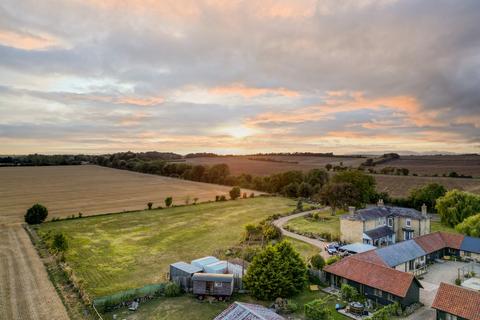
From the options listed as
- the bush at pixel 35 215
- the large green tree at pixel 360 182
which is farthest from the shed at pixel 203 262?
the large green tree at pixel 360 182

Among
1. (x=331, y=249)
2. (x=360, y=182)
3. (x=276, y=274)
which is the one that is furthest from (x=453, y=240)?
(x=360, y=182)

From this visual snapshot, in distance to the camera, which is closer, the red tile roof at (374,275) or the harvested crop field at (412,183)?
the red tile roof at (374,275)

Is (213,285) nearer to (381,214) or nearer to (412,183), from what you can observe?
(381,214)

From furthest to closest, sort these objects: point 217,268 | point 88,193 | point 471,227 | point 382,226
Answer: point 88,193, point 382,226, point 471,227, point 217,268

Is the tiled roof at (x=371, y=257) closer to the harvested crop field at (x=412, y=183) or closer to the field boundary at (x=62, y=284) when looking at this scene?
the field boundary at (x=62, y=284)

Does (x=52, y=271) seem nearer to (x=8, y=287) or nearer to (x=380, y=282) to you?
(x=8, y=287)

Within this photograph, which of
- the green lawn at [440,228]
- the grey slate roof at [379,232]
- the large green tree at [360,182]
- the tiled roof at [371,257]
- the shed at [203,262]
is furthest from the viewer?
the large green tree at [360,182]

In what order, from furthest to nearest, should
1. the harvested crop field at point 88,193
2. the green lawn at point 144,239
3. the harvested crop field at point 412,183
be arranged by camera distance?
the harvested crop field at point 412,183
the harvested crop field at point 88,193
the green lawn at point 144,239
